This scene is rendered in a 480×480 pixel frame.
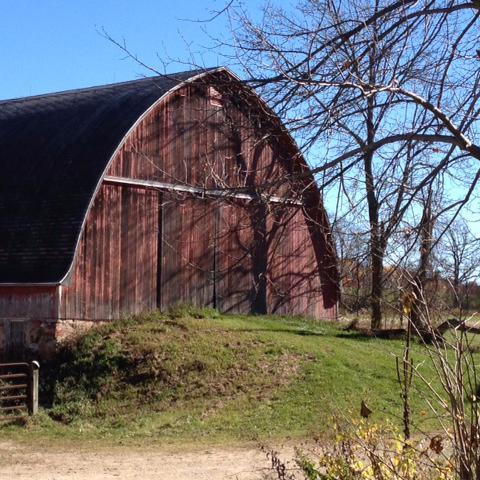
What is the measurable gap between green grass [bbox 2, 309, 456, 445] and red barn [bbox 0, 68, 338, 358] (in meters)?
1.02

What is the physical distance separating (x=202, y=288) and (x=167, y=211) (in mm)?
2194

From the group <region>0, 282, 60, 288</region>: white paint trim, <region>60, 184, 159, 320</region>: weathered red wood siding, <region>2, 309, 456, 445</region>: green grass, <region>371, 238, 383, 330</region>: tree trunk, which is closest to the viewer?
<region>371, 238, 383, 330</region>: tree trunk

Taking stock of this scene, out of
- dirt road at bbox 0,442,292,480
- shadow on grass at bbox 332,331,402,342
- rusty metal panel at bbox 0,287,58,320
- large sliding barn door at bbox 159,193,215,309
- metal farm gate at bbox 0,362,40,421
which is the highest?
large sliding barn door at bbox 159,193,215,309

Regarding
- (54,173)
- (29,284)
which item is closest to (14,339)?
(29,284)

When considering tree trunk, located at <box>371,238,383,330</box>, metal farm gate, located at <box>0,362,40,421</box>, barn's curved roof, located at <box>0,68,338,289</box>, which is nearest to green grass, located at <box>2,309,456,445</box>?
metal farm gate, located at <box>0,362,40,421</box>

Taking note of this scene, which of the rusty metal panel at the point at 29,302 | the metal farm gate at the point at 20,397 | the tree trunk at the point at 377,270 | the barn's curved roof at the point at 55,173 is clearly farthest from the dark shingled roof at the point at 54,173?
the tree trunk at the point at 377,270

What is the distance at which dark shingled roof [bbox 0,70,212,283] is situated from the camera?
1805 centimetres

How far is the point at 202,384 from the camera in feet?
52.4

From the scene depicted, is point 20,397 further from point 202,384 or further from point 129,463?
point 129,463

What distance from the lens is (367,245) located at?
270 inches

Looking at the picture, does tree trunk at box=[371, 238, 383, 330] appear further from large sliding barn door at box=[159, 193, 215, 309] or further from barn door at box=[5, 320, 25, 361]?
large sliding barn door at box=[159, 193, 215, 309]

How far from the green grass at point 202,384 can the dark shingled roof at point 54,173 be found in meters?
2.08

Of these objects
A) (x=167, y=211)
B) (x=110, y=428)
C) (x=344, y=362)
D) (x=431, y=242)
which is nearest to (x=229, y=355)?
(x=344, y=362)

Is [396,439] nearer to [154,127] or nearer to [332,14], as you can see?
[332,14]
